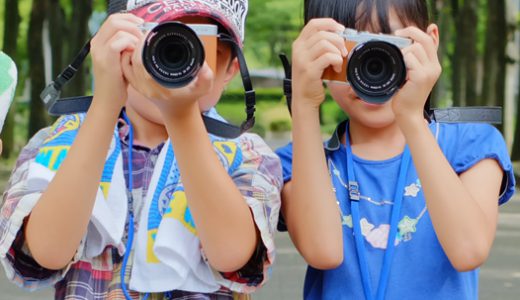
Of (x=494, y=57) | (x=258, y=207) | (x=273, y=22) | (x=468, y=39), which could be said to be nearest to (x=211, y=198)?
(x=258, y=207)

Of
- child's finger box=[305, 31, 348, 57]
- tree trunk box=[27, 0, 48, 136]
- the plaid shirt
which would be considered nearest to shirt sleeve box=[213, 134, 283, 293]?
the plaid shirt

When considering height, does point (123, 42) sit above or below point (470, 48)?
above

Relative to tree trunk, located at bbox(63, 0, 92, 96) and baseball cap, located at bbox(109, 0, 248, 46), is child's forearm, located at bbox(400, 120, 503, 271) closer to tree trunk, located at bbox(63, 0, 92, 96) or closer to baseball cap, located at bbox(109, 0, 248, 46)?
baseball cap, located at bbox(109, 0, 248, 46)

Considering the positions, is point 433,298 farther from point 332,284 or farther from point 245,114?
point 245,114

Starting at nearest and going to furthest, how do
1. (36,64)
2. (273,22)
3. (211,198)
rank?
(211,198) → (36,64) → (273,22)

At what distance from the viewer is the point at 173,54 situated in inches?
76.0

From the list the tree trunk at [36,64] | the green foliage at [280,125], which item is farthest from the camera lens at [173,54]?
the green foliage at [280,125]

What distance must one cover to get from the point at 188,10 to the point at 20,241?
2.14 feet

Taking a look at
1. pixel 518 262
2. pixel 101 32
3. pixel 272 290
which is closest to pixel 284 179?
pixel 101 32

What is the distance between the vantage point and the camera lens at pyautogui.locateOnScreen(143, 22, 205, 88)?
1.92m

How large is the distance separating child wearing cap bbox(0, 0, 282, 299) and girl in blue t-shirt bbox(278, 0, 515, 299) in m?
0.15

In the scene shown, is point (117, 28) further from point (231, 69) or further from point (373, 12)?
point (373, 12)

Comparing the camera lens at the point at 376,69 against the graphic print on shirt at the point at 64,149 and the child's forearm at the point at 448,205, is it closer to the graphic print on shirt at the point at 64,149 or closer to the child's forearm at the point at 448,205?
the child's forearm at the point at 448,205

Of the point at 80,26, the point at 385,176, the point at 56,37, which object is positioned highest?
the point at 385,176
